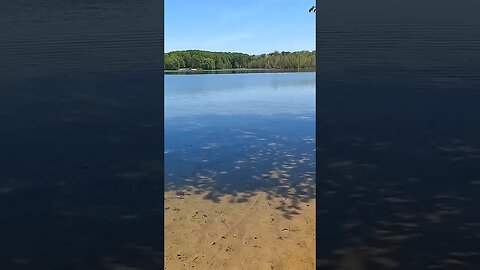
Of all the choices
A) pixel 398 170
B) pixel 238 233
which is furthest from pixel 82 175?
pixel 398 170

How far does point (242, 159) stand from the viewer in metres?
10.1

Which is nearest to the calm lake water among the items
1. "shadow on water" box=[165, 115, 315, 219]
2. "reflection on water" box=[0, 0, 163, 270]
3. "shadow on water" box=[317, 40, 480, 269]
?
"shadow on water" box=[165, 115, 315, 219]

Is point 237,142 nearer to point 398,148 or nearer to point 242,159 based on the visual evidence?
point 242,159

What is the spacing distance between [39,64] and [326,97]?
3.20 m

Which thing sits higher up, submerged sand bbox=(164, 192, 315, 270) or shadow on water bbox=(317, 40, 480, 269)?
shadow on water bbox=(317, 40, 480, 269)

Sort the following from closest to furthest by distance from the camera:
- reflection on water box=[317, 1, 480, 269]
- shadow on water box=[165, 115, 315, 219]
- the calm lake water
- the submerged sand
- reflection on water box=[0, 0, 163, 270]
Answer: reflection on water box=[0, 0, 163, 270] → reflection on water box=[317, 1, 480, 269] → the submerged sand → shadow on water box=[165, 115, 315, 219] → the calm lake water

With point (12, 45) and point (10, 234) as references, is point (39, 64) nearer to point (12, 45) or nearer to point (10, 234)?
point (12, 45)

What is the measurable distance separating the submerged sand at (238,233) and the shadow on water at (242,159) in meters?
0.19

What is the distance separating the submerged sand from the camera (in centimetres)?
526

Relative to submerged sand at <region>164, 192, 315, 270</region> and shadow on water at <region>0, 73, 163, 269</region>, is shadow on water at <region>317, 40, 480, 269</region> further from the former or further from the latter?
shadow on water at <region>0, 73, 163, 269</region>

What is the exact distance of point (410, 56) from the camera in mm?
4488

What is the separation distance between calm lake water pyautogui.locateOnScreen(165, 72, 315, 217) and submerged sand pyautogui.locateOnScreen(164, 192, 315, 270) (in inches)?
14.1

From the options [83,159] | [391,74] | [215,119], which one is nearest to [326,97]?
[391,74]

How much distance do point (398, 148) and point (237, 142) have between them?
22.8 feet
